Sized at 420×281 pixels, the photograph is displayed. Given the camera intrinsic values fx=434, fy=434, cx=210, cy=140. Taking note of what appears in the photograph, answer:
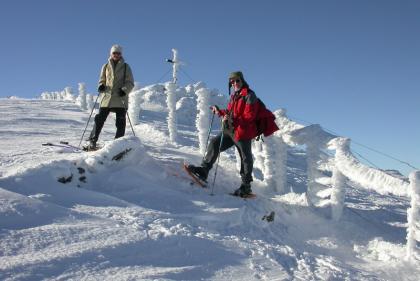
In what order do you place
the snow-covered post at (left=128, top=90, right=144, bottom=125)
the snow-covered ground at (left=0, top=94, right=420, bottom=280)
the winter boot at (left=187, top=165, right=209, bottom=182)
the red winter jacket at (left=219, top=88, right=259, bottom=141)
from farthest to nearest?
1. the snow-covered post at (left=128, top=90, right=144, bottom=125)
2. the winter boot at (left=187, top=165, right=209, bottom=182)
3. the red winter jacket at (left=219, top=88, right=259, bottom=141)
4. the snow-covered ground at (left=0, top=94, right=420, bottom=280)

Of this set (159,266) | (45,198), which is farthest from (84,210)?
(159,266)

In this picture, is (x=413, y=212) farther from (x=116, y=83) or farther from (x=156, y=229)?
(x=116, y=83)

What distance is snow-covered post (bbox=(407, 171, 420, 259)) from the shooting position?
245 inches

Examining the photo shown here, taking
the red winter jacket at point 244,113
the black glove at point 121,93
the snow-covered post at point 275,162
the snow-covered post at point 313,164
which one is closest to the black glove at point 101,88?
the black glove at point 121,93

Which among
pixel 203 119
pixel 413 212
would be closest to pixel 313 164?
pixel 413 212

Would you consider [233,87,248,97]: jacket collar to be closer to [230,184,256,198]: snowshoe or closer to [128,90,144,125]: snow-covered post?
[230,184,256,198]: snowshoe

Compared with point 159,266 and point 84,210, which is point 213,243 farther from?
point 84,210

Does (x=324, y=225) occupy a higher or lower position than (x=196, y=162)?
lower

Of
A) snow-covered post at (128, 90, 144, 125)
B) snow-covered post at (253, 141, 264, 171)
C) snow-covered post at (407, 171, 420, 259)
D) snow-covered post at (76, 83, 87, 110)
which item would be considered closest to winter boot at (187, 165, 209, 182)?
snow-covered post at (253, 141, 264, 171)

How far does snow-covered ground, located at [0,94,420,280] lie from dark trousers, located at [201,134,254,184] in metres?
0.48

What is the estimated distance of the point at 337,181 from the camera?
840 cm

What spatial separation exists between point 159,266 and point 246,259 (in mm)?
1126

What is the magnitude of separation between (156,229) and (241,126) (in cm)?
331

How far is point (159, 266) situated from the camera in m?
4.25
